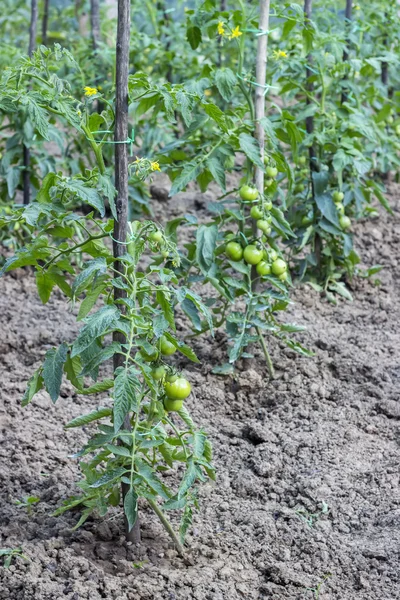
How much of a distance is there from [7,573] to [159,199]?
3325 millimetres

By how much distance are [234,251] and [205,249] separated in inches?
8.1

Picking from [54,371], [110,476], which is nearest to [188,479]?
[110,476]

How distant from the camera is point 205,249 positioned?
123 inches

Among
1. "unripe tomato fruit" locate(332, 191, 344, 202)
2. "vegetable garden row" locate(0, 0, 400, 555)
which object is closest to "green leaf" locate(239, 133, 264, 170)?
"vegetable garden row" locate(0, 0, 400, 555)

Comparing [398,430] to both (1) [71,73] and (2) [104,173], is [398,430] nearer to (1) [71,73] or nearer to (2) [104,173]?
(2) [104,173]

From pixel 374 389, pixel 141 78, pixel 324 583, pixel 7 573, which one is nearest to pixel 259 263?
pixel 374 389

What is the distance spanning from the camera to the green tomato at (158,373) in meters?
2.28

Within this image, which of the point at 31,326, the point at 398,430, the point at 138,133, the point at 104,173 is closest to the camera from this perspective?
the point at 104,173

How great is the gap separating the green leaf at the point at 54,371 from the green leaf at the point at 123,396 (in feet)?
0.78

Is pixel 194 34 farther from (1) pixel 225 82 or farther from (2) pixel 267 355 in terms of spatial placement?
(2) pixel 267 355

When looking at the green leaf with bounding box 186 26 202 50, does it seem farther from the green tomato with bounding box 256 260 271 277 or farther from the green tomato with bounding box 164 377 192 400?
the green tomato with bounding box 164 377 192 400

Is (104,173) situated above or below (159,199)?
above

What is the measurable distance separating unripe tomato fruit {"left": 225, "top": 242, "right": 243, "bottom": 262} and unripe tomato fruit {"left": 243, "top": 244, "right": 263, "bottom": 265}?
2 cm

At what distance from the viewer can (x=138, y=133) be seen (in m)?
4.98
